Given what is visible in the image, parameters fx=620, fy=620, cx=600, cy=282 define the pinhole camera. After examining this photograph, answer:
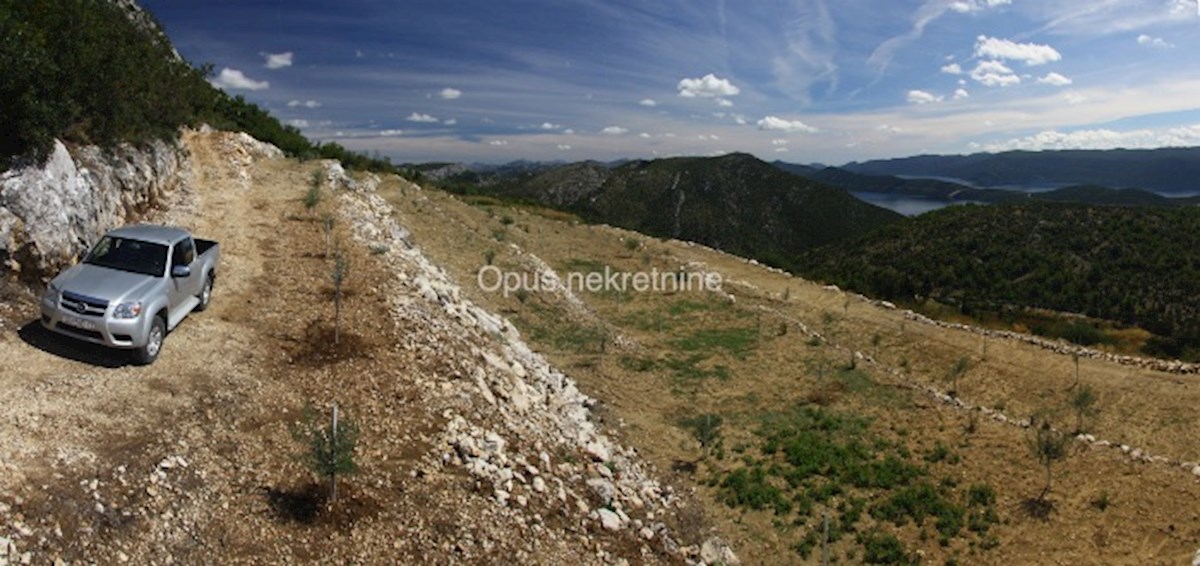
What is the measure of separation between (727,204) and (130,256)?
153702mm

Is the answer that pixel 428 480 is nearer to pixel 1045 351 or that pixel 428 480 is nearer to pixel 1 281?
pixel 1 281

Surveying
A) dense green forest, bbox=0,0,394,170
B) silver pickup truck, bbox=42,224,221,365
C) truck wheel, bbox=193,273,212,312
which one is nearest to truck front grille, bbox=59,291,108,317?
silver pickup truck, bbox=42,224,221,365

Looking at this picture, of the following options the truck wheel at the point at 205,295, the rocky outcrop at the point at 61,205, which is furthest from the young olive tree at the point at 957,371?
the rocky outcrop at the point at 61,205

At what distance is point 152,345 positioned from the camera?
32.5 feet

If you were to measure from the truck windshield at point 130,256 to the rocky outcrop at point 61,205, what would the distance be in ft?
4.76

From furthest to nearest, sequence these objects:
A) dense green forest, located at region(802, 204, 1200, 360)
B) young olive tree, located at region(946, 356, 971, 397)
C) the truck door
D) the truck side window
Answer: dense green forest, located at region(802, 204, 1200, 360), young olive tree, located at region(946, 356, 971, 397), the truck side window, the truck door

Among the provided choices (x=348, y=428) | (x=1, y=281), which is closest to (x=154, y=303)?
(x=1, y=281)

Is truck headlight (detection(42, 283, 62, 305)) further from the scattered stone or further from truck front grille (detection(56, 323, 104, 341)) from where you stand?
the scattered stone

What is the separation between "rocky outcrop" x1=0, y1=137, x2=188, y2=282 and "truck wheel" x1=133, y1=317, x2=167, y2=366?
3169mm

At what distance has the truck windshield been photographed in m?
10.5

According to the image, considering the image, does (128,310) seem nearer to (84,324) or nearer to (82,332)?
(84,324)

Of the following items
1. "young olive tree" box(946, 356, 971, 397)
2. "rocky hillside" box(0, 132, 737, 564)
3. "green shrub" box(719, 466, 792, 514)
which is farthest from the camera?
"young olive tree" box(946, 356, 971, 397)

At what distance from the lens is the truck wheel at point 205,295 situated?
12359 millimetres

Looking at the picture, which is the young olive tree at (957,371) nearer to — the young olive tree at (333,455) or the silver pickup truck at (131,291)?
the young olive tree at (333,455)
